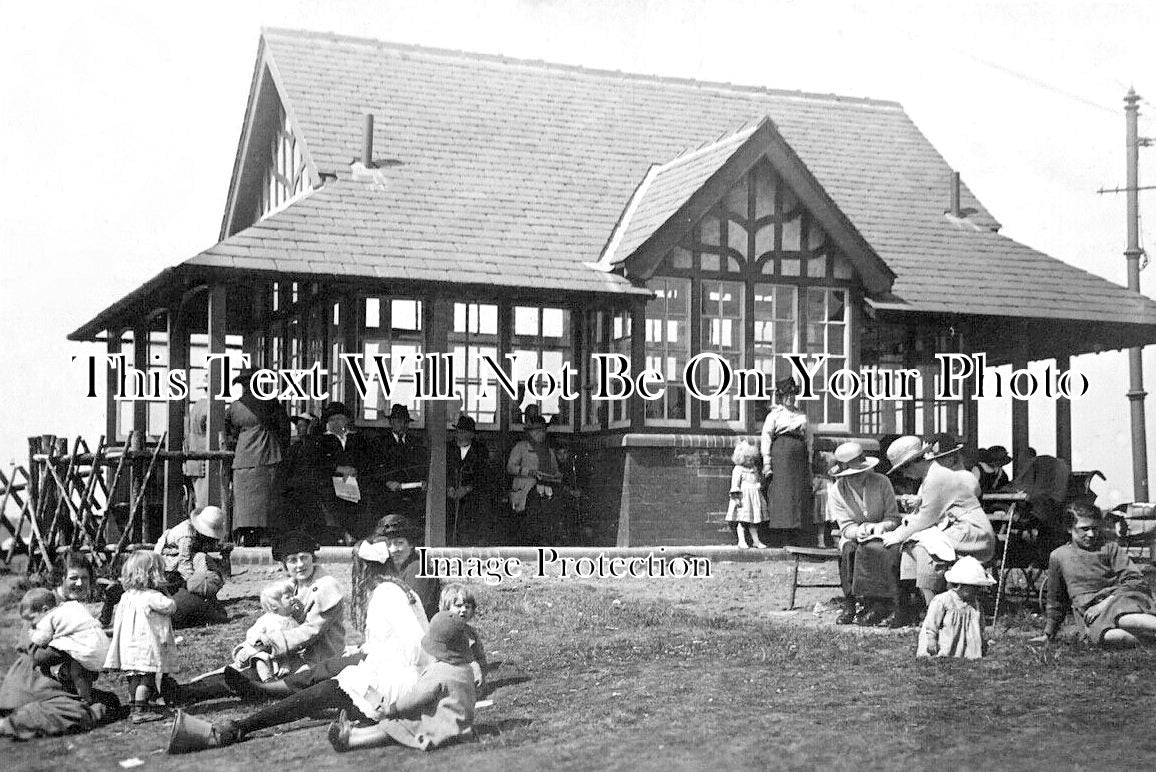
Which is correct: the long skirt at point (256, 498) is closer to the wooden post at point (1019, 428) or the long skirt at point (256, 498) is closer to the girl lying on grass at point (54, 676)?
the girl lying on grass at point (54, 676)

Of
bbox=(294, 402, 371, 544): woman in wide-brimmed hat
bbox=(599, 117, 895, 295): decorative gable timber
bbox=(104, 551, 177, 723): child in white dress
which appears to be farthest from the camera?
bbox=(599, 117, 895, 295): decorative gable timber

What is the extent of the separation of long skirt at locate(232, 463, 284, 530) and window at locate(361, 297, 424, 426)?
241 cm

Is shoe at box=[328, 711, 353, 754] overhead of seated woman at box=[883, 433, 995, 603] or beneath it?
beneath

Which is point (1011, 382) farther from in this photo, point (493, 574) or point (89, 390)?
point (89, 390)

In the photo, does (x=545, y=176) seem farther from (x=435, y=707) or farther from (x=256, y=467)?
(x=435, y=707)

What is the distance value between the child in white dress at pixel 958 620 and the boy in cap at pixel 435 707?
3.10 meters

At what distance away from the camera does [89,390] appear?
38.8 ft

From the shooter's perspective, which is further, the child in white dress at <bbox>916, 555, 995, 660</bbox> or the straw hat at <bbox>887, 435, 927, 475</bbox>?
the straw hat at <bbox>887, 435, 927, 475</bbox>

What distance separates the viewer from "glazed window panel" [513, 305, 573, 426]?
15711 mm

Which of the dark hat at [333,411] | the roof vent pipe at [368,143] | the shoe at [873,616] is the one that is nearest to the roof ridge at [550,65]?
the roof vent pipe at [368,143]

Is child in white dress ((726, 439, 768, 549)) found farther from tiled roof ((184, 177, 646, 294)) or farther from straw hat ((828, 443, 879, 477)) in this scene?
straw hat ((828, 443, 879, 477))

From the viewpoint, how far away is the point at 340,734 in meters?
7.88

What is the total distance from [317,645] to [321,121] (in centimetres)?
849

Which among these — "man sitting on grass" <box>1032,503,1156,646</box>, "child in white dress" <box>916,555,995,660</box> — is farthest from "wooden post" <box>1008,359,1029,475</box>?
"child in white dress" <box>916,555,995,660</box>
